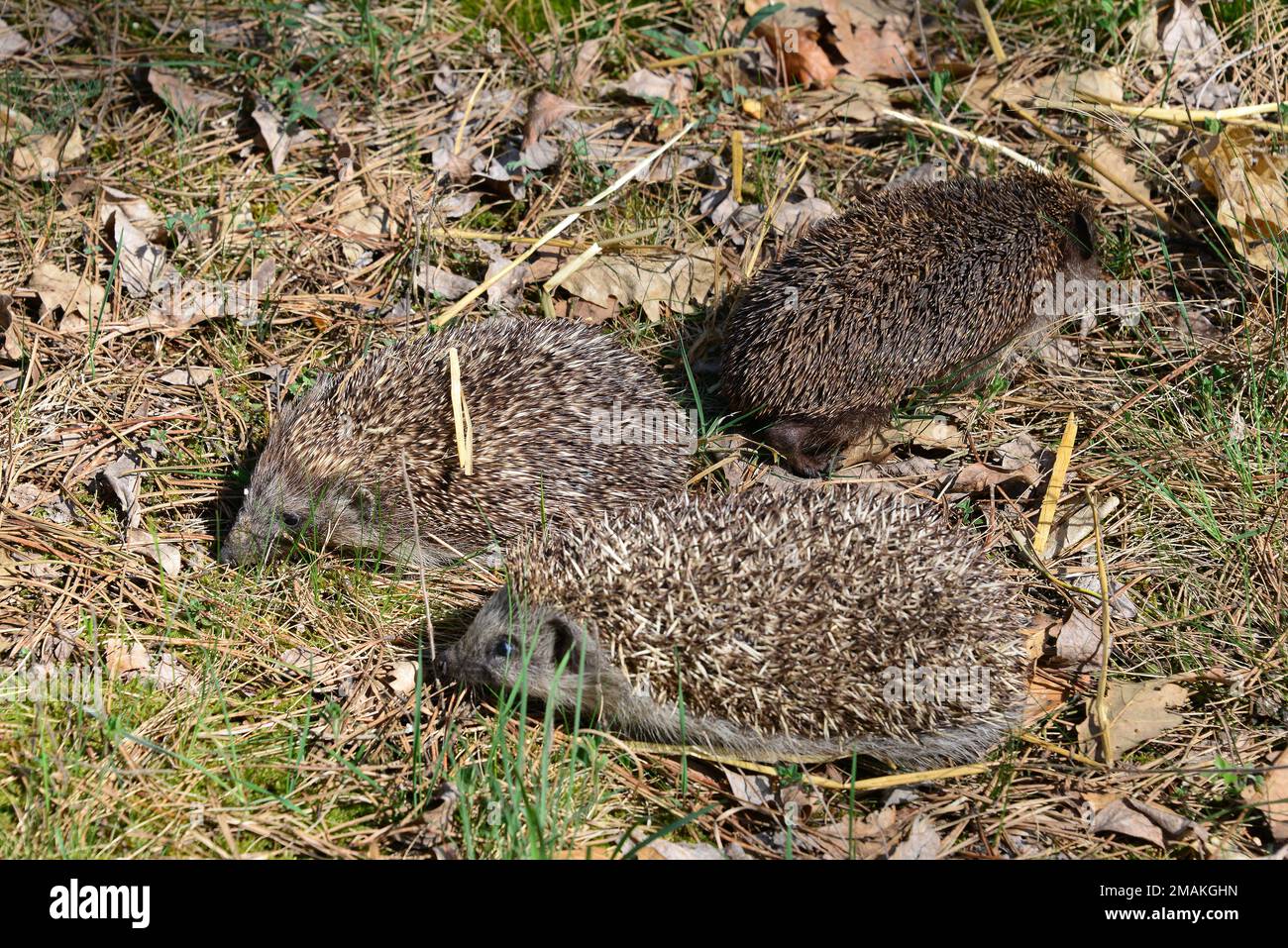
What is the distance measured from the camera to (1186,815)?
448cm

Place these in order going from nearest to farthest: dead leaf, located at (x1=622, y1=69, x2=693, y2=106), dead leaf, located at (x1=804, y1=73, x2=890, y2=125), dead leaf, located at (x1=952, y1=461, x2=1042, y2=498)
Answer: dead leaf, located at (x1=952, y1=461, x2=1042, y2=498) < dead leaf, located at (x1=804, y1=73, x2=890, y2=125) < dead leaf, located at (x1=622, y1=69, x2=693, y2=106)

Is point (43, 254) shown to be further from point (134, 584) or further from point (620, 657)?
point (620, 657)

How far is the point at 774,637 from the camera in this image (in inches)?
177

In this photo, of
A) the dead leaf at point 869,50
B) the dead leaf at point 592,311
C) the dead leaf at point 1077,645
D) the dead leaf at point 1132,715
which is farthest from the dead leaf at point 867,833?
the dead leaf at point 869,50

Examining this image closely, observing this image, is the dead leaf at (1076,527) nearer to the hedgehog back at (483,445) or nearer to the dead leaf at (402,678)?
the hedgehog back at (483,445)

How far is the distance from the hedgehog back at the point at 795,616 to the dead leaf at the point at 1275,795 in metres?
0.99

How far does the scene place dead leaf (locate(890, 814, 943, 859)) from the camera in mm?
4352

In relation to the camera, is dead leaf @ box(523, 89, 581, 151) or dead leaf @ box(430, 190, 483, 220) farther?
dead leaf @ box(523, 89, 581, 151)

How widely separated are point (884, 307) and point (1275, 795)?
2.76 metres

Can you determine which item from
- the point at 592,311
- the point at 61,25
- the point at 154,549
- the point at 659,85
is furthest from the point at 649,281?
the point at 61,25

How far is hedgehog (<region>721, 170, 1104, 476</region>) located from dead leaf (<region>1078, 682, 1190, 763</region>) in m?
1.83

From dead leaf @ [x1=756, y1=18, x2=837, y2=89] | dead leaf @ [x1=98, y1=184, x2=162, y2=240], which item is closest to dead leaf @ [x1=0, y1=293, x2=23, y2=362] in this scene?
dead leaf @ [x1=98, y1=184, x2=162, y2=240]

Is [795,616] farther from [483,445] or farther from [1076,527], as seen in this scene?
[1076,527]

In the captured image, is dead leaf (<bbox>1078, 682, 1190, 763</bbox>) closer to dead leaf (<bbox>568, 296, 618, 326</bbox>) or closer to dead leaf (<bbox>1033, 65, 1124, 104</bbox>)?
dead leaf (<bbox>568, 296, 618, 326</bbox>)
